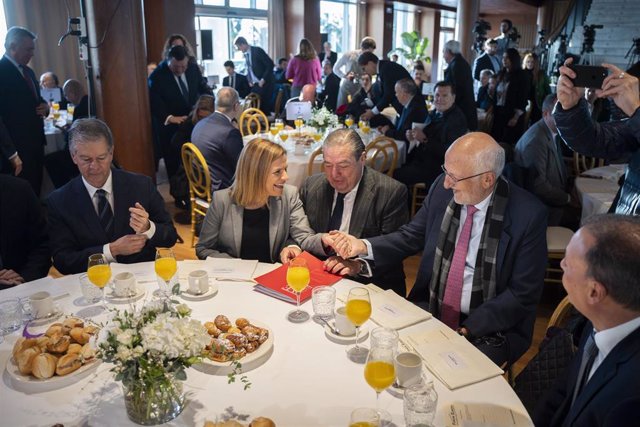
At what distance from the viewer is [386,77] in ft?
20.4

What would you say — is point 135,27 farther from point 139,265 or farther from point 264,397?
point 264,397

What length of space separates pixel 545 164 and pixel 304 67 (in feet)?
19.8

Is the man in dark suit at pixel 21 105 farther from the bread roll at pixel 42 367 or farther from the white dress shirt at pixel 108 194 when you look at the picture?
the bread roll at pixel 42 367

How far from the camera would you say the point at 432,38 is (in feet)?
60.8

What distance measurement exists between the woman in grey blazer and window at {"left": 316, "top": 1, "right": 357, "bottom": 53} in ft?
41.8

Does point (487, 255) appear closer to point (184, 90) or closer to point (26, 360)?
point (26, 360)

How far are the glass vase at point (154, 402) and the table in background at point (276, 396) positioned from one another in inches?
1.2

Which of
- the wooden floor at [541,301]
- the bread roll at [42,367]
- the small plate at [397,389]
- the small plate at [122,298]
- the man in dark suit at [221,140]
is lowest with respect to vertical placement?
the wooden floor at [541,301]

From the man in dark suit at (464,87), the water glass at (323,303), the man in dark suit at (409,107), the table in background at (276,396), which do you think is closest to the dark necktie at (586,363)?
the table in background at (276,396)

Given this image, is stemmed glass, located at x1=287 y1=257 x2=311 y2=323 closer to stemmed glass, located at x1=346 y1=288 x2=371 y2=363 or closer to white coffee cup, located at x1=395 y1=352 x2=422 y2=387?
stemmed glass, located at x1=346 y1=288 x2=371 y2=363

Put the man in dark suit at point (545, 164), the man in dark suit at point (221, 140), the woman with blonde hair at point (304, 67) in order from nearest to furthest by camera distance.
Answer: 1. the man in dark suit at point (545, 164)
2. the man in dark suit at point (221, 140)
3. the woman with blonde hair at point (304, 67)

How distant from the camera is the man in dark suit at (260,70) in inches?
365

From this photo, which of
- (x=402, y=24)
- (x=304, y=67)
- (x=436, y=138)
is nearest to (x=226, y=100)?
(x=436, y=138)

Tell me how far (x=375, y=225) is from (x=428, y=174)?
2272 millimetres
